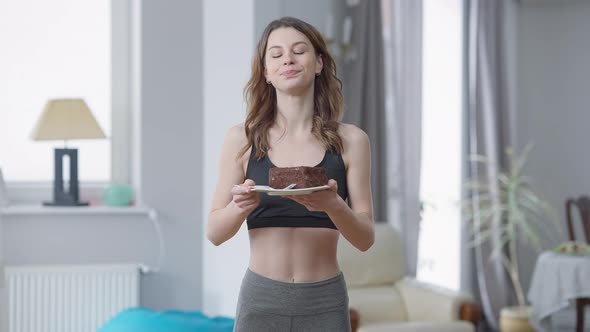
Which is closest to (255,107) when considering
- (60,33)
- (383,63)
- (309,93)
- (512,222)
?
(309,93)


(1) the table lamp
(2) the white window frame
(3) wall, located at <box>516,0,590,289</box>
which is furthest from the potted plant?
(1) the table lamp

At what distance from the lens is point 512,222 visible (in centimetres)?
570

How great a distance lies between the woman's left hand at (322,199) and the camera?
59.5 inches

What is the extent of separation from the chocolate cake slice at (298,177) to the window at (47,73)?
3182 mm

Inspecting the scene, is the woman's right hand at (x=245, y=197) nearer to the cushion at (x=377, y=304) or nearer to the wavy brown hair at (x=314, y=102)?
the wavy brown hair at (x=314, y=102)

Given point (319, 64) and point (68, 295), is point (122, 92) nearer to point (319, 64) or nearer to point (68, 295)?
point (68, 295)

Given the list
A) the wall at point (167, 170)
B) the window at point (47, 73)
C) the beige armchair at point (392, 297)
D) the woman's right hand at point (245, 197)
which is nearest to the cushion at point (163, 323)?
the wall at point (167, 170)

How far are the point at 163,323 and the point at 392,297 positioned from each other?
156 cm

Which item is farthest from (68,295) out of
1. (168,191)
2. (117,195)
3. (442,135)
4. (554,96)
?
(554,96)

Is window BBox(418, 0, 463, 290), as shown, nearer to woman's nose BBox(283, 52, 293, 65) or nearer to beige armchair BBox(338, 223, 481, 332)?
beige armchair BBox(338, 223, 481, 332)

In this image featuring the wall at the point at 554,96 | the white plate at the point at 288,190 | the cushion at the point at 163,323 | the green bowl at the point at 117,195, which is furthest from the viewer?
the wall at the point at 554,96

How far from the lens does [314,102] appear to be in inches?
71.1

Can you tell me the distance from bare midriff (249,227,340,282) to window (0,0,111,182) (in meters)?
3.09

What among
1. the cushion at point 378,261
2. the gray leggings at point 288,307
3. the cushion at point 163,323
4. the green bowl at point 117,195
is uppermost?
the green bowl at point 117,195
